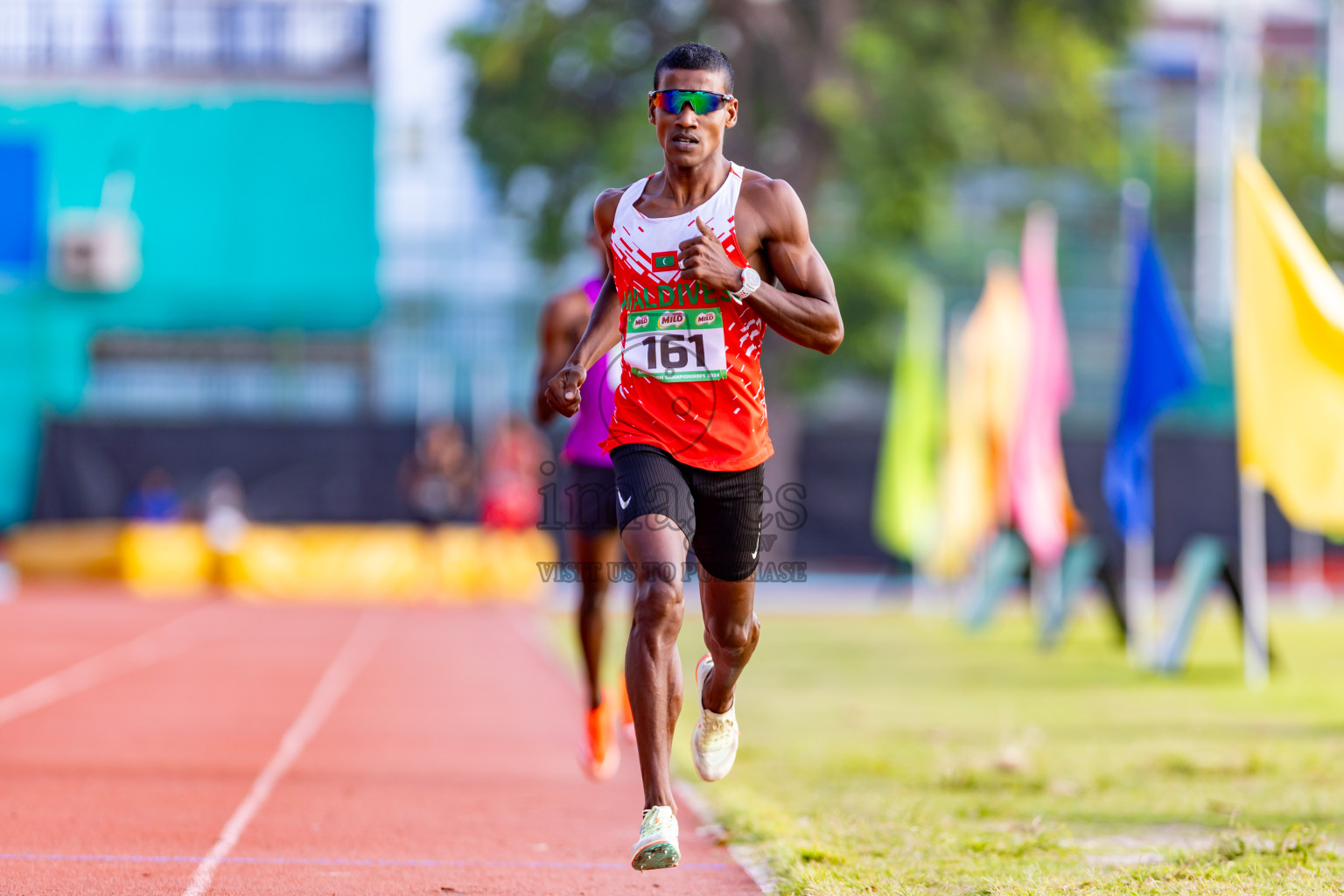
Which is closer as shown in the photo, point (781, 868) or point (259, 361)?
point (781, 868)

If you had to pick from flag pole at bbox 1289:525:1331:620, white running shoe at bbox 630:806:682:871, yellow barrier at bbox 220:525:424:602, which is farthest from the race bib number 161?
flag pole at bbox 1289:525:1331:620

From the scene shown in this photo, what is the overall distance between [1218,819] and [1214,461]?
26.8 meters

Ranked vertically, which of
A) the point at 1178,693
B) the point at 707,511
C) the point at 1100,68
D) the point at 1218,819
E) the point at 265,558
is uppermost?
the point at 1100,68

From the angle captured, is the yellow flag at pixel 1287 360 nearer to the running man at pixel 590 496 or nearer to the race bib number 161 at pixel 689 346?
the running man at pixel 590 496

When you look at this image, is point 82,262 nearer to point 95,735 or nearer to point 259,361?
point 259,361

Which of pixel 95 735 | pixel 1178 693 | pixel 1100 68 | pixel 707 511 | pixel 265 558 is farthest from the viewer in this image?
pixel 1100 68

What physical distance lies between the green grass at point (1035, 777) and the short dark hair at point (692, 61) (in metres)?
2.32

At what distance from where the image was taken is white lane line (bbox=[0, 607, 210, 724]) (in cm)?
1068

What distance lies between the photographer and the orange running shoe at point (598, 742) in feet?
23.0

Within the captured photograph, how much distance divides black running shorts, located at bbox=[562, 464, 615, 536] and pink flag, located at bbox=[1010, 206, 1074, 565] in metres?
9.49

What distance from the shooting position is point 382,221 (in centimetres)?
3484

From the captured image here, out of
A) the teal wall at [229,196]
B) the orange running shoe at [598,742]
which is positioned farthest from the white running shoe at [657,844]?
the teal wall at [229,196]

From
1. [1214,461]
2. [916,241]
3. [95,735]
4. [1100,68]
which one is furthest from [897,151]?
[95,735]

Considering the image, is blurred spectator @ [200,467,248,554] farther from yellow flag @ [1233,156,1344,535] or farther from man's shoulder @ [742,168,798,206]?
man's shoulder @ [742,168,798,206]
